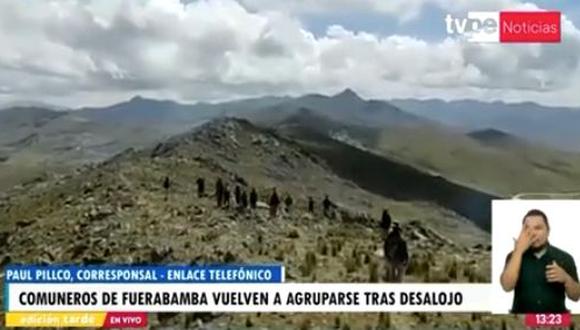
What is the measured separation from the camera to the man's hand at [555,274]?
5703 mm

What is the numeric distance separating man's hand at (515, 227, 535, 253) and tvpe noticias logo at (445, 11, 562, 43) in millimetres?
938

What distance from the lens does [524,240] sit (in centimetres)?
569

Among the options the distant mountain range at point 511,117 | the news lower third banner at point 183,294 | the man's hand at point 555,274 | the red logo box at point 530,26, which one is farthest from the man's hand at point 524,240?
the red logo box at point 530,26

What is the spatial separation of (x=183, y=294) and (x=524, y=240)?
5.56ft

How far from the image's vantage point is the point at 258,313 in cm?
564

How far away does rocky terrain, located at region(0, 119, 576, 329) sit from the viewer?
561cm

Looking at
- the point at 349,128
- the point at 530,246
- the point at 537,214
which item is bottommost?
the point at 530,246

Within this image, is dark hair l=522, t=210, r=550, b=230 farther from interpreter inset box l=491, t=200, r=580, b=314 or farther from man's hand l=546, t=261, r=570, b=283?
man's hand l=546, t=261, r=570, b=283

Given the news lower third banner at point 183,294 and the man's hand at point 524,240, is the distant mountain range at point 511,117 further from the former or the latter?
the news lower third banner at point 183,294

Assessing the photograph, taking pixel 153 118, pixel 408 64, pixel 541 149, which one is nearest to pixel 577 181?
pixel 541 149

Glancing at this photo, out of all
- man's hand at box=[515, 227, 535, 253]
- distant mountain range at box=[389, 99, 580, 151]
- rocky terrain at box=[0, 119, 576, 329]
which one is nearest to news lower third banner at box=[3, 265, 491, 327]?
rocky terrain at box=[0, 119, 576, 329]

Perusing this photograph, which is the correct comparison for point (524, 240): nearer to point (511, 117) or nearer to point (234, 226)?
point (511, 117)

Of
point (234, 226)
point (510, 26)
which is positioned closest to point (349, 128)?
point (234, 226)

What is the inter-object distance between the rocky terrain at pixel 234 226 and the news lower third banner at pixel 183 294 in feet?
0.15
